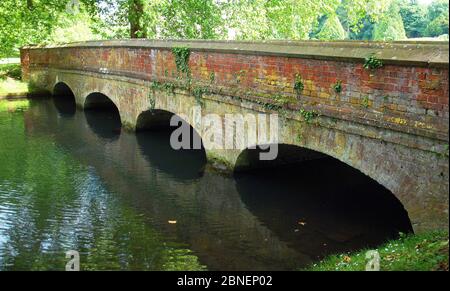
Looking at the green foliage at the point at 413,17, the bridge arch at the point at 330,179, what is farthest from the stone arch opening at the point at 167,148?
the green foliage at the point at 413,17

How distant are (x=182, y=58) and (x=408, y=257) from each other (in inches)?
290

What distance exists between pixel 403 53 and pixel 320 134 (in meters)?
1.95

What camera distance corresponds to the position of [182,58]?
10930 millimetres

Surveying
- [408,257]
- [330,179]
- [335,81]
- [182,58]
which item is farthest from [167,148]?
[408,257]

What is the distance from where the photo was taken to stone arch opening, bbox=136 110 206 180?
11.1 meters

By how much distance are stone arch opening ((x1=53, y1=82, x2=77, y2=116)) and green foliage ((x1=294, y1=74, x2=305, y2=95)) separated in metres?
13.1

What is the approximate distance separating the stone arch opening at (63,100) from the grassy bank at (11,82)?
1.51m

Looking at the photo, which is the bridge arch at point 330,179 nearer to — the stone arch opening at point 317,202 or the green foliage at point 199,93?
the stone arch opening at point 317,202

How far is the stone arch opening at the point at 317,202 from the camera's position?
730 centimetres

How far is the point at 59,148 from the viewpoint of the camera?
1286 centimetres

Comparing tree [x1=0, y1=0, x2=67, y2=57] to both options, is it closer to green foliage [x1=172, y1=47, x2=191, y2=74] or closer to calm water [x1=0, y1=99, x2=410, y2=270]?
calm water [x1=0, y1=99, x2=410, y2=270]

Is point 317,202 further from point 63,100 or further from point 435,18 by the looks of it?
point 435,18

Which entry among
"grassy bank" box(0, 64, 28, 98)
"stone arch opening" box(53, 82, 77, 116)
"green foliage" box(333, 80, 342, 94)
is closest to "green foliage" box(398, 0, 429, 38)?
"stone arch opening" box(53, 82, 77, 116)
